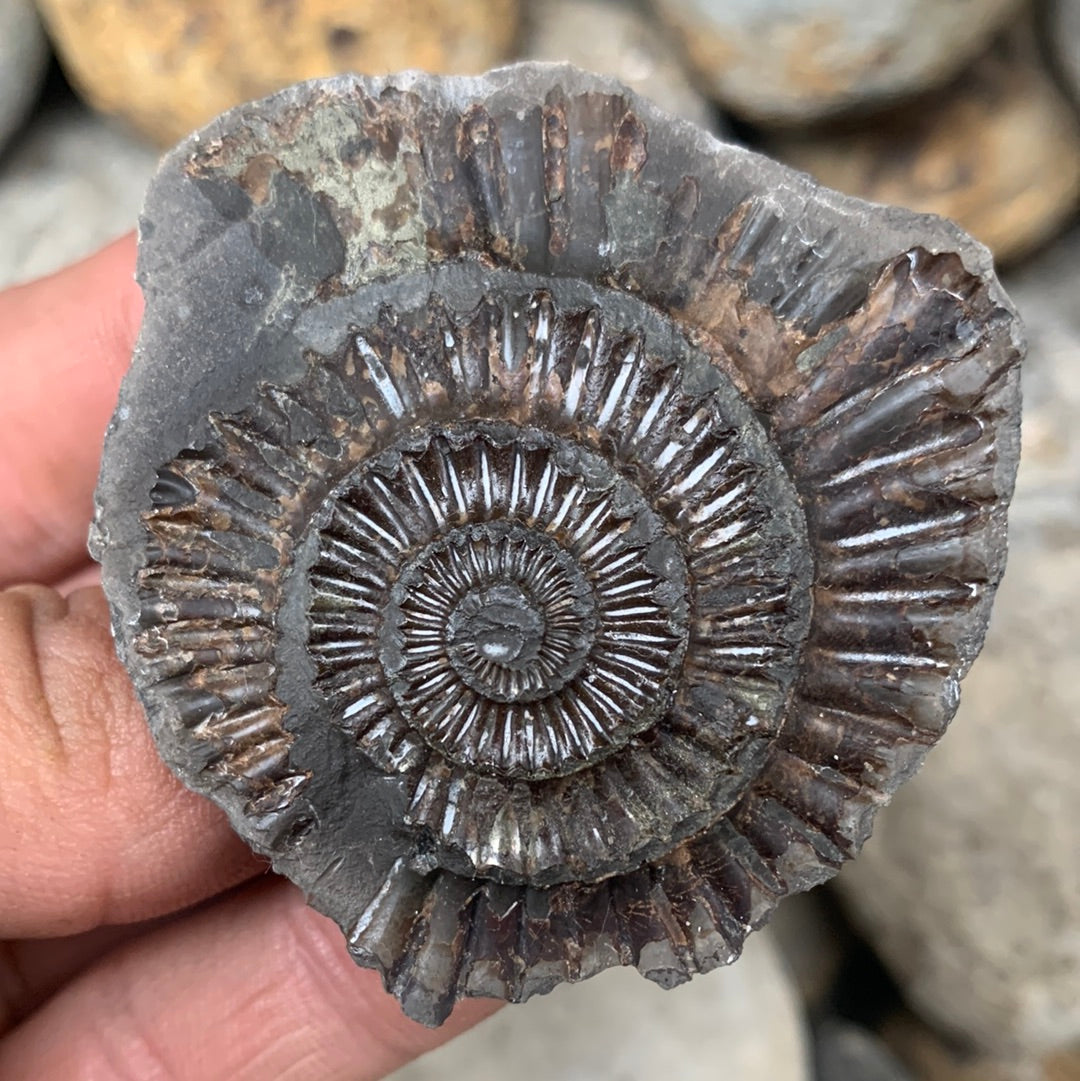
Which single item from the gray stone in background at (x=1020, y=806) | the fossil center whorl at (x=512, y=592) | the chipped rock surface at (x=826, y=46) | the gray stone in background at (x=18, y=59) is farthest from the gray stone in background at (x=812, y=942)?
the gray stone in background at (x=18, y=59)

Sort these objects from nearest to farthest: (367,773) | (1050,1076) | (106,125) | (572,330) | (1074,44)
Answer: (572,330)
(367,773)
(1074,44)
(1050,1076)
(106,125)

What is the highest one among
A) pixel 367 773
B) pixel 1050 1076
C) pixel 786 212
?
pixel 786 212

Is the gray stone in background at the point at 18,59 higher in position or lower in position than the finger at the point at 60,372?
higher

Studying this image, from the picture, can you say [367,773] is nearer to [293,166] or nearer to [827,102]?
[293,166]

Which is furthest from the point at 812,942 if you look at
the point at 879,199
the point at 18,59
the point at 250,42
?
the point at 18,59

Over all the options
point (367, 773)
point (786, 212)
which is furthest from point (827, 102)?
point (367, 773)

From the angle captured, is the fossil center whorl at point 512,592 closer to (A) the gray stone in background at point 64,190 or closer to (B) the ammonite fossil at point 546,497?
(B) the ammonite fossil at point 546,497

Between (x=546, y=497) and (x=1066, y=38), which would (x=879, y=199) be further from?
(x=546, y=497)
